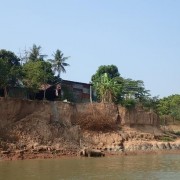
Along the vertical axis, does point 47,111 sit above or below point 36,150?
above

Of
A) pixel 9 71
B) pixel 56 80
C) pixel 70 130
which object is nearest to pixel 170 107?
pixel 56 80

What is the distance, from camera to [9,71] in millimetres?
41562

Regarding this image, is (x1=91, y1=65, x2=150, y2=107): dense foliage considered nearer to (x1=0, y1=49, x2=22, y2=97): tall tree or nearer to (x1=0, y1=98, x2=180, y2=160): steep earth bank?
(x1=0, y1=98, x2=180, y2=160): steep earth bank

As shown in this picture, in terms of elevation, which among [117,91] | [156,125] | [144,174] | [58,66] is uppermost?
[58,66]

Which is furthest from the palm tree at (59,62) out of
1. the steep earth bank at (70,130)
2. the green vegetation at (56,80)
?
the steep earth bank at (70,130)

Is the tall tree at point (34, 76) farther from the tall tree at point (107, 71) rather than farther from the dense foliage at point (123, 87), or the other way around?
the tall tree at point (107, 71)

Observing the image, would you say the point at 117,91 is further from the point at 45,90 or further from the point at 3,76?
the point at 3,76

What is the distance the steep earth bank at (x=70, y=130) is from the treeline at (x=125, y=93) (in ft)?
6.95

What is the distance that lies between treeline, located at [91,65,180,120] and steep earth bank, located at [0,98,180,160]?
6.95ft

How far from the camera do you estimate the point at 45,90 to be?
48.2m

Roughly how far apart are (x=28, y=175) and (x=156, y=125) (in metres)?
33.0

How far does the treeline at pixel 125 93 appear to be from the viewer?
1877 inches

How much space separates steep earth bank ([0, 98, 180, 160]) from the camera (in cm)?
3506

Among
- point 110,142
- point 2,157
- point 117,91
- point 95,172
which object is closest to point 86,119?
point 110,142
